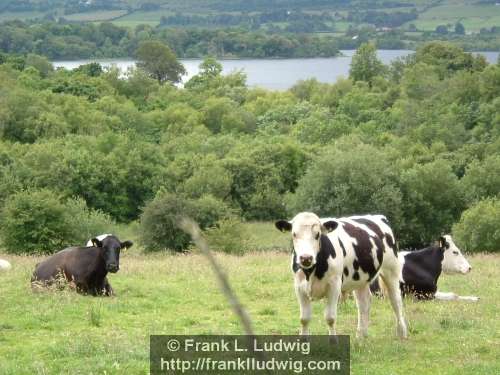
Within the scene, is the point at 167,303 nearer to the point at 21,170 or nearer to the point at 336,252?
the point at 336,252

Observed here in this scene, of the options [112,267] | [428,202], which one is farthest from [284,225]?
[428,202]

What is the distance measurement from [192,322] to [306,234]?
9.60ft

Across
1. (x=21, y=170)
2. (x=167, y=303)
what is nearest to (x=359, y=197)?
(x=21, y=170)

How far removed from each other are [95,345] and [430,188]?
52899 mm

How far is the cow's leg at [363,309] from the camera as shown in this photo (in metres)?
11.8

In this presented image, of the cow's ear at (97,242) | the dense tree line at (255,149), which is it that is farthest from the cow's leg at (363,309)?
the dense tree line at (255,149)

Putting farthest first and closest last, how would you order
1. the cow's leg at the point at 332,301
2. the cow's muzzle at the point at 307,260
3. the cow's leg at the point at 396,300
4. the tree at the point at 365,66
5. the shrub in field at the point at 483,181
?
the tree at the point at 365,66 < the shrub in field at the point at 483,181 < the cow's leg at the point at 396,300 < the cow's leg at the point at 332,301 < the cow's muzzle at the point at 307,260

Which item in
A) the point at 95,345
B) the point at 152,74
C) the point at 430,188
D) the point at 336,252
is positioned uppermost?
the point at 336,252

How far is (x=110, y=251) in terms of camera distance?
620 inches

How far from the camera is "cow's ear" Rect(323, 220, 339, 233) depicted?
36.0 ft

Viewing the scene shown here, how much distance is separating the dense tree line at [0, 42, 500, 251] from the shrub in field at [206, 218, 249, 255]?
236cm

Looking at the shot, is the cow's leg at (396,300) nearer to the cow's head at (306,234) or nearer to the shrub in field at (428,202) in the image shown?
the cow's head at (306,234)

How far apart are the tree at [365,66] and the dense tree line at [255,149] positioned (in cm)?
23

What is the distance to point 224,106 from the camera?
120 meters
